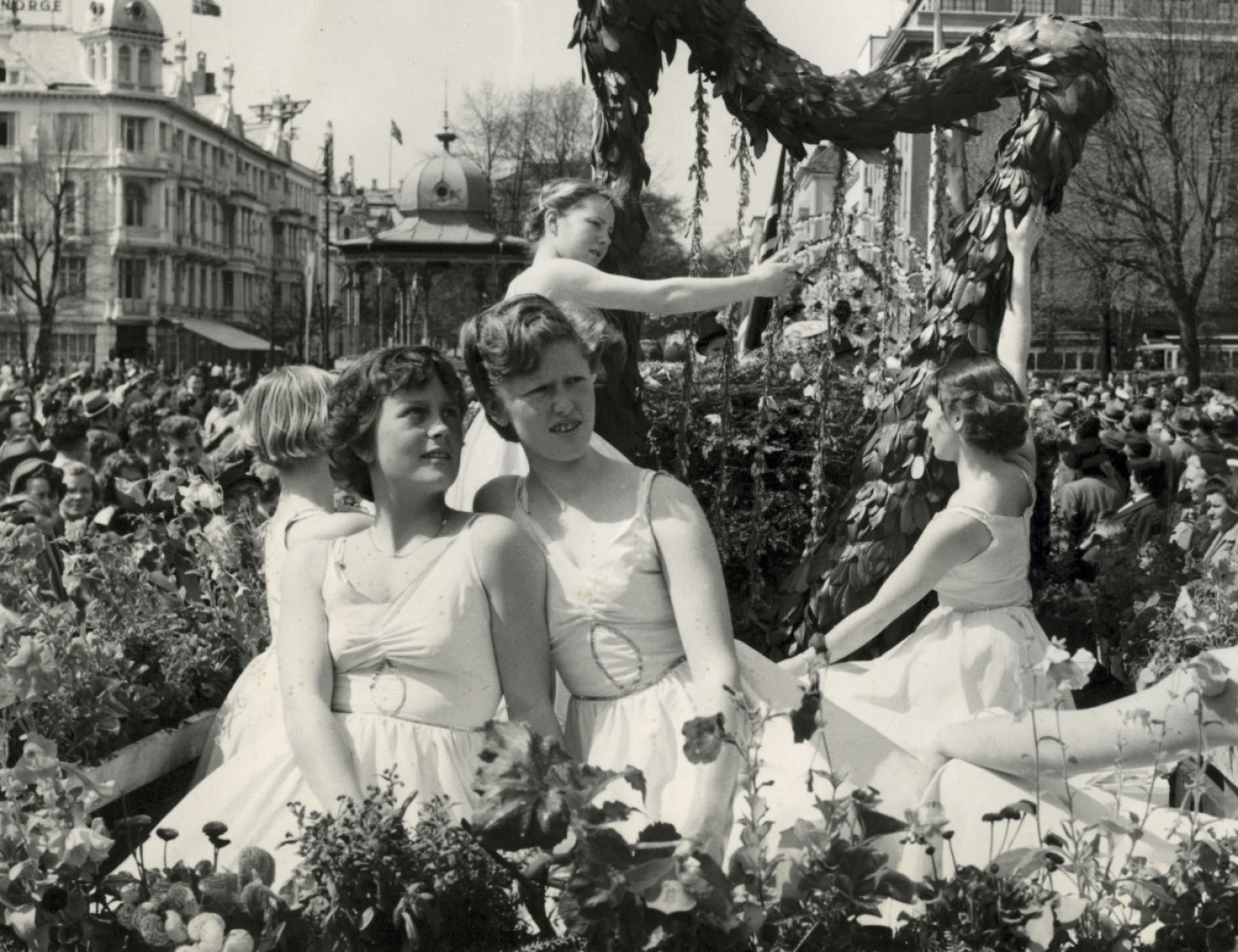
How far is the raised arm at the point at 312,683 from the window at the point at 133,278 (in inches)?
3363

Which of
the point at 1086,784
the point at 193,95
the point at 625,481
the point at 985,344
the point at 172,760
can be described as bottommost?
the point at 172,760

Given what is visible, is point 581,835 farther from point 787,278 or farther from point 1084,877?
point 787,278

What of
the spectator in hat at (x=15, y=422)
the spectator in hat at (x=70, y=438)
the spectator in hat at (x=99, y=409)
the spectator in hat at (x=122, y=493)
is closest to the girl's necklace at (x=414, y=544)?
the spectator in hat at (x=122, y=493)

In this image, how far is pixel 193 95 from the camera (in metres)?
94.4

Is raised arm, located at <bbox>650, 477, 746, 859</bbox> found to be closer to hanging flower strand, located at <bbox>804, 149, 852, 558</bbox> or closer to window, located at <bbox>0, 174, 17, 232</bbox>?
hanging flower strand, located at <bbox>804, 149, 852, 558</bbox>

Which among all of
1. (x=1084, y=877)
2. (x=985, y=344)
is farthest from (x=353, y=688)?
(x=985, y=344)

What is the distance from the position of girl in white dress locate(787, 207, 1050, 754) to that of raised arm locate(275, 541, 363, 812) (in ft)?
5.02

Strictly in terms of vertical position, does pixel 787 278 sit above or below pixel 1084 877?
above

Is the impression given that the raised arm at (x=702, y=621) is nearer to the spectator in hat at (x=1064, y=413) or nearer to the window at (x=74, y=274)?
the spectator in hat at (x=1064, y=413)

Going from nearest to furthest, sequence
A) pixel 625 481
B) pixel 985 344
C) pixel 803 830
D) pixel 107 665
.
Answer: pixel 803 830
pixel 625 481
pixel 107 665
pixel 985 344

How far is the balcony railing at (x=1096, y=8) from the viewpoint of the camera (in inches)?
1195

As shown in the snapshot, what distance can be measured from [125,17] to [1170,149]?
64087 mm

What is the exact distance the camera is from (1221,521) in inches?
230

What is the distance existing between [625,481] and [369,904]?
100 cm
